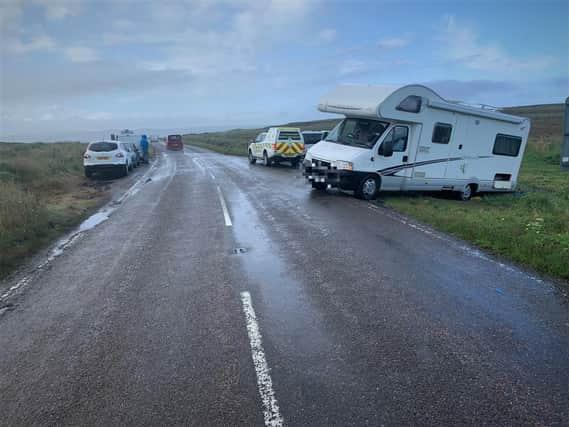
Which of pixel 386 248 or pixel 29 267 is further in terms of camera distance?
pixel 386 248

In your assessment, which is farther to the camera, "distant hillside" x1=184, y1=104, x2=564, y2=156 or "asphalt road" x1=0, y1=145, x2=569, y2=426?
"distant hillside" x1=184, y1=104, x2=564, y2=156

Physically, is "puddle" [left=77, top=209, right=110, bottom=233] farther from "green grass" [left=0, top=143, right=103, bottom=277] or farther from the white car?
the white car

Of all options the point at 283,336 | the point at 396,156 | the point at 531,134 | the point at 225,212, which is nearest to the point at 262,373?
the point at 283,336

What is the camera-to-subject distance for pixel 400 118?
11.4 meters

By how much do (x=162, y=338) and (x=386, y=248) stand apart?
4309 mm

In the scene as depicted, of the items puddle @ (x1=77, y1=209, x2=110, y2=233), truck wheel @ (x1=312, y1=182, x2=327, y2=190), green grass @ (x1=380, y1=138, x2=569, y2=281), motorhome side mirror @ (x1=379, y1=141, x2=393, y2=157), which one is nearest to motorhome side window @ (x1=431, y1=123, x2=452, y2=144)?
motorhome side mirror @ (x1=379, y1=141, x2=393, y2=157)

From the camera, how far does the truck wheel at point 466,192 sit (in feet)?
44.4

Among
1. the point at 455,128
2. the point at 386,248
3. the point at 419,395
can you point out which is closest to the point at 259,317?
the point at 419,395

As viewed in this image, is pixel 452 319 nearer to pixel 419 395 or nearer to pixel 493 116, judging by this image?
pixel 419 395

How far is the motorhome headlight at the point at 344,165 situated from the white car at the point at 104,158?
12980 mm

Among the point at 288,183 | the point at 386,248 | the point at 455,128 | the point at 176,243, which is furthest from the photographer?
the point at 288,183

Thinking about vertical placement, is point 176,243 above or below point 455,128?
below

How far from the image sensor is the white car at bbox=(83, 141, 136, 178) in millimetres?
19688

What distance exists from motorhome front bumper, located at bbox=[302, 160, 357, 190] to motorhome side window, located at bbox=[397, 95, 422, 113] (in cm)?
235
